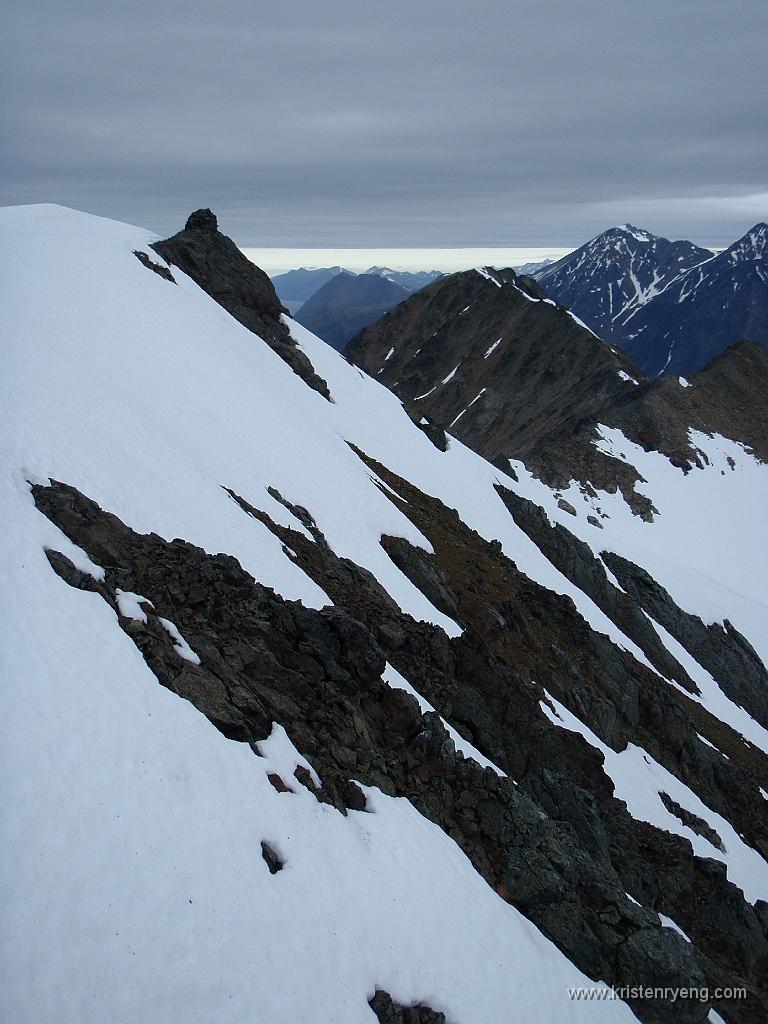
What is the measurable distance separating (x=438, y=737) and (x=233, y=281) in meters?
41.5

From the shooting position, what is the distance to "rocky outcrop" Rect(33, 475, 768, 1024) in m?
13.5

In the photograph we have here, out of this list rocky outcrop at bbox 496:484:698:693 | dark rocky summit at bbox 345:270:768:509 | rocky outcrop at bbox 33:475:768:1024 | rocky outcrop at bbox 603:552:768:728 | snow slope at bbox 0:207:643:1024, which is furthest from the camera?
dark rocky summit at bbox 345:270:768:509

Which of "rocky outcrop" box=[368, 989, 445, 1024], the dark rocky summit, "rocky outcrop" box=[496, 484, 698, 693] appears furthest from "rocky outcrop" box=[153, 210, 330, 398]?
"rocky outcrop" box=[368, 989, 445, 1024]

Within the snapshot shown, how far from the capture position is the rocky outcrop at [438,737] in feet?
44.2

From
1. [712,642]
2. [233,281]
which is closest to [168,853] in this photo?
[712,642]

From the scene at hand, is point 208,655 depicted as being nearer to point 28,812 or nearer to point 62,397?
point 28,812

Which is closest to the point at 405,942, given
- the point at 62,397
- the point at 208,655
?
the point at 208,655

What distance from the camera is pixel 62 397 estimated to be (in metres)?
19.7

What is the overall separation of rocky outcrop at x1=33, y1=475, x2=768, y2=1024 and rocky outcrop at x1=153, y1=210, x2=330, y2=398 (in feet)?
86.7

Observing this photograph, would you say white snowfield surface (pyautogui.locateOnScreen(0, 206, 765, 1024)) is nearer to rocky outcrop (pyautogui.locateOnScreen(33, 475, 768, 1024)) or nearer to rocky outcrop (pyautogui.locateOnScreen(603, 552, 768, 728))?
rocky outcrop (pyautogui.locateOnScreen(33, 475, 768, 1024))

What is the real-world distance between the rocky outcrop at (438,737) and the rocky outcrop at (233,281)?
2641 cm

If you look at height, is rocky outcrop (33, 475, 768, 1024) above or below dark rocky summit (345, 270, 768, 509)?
below

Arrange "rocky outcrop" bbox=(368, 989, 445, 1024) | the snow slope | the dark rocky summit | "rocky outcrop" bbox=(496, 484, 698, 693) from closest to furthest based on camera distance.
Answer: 1. the snow slope
2. "rocky outcrop" bbox=(368, 989, 445, 1024)
3. "rocky outcrop" bbox=(496, 484, 698, 693)
4. the dark rocky summit

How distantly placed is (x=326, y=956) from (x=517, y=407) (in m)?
109
